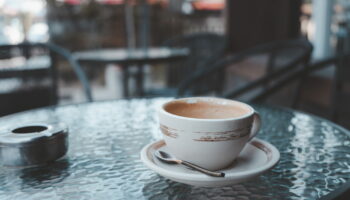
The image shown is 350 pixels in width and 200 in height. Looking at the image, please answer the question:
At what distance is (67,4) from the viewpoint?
18.3ft

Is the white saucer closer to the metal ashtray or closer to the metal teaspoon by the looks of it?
the metal teaspoon

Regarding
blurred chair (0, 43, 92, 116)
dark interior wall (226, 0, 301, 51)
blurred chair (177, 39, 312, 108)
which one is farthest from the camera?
dark interior wall (226, 0, 301, 51)

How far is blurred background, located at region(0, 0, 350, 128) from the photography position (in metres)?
1.57

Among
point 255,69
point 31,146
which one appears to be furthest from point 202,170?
point 255,69

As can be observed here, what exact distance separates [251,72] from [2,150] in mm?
2622

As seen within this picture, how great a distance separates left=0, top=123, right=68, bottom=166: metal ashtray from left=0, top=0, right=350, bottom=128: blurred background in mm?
764

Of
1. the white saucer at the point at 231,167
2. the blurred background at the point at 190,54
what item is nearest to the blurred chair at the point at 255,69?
the blurred background at the point at 190,54

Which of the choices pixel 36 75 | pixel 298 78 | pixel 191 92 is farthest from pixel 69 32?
pixel 298 78

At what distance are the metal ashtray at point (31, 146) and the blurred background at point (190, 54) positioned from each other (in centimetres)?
76

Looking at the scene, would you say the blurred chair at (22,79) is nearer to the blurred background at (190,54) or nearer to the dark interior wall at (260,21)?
the blurred background at (190,54)

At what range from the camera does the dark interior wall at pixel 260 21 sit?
121 inches

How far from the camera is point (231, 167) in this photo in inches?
20.1

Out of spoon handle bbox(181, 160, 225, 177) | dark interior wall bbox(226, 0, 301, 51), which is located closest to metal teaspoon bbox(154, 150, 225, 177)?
spoon handle bbox(181, 160, 225, 177)

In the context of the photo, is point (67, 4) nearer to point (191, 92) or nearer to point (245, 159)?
point (191, 92)
